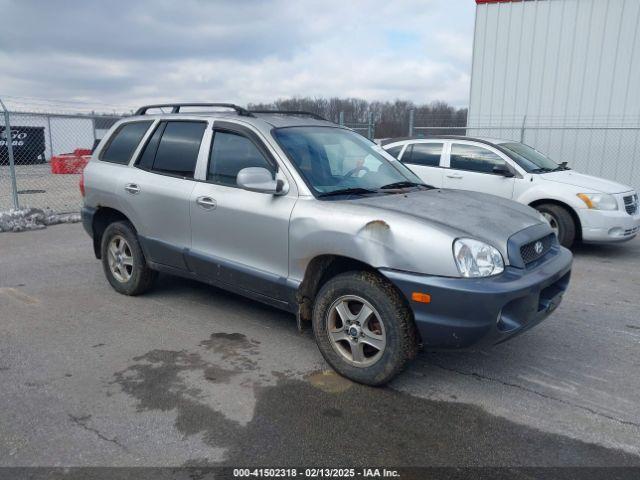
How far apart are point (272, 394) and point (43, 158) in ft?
88.0

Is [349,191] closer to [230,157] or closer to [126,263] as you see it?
[230,157]

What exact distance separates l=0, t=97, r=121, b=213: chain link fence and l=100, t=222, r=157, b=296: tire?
2954 mm

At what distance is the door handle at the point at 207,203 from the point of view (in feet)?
14.0

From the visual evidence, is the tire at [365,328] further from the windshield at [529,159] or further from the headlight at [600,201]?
the windshield at [529,159]

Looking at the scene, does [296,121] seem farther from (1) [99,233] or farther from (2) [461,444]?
(2) [461,444]

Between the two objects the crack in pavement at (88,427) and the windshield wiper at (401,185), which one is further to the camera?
the windshield wiper at (401,185)

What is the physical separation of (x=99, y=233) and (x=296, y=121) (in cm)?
258

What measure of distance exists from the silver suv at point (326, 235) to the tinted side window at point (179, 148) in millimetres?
14

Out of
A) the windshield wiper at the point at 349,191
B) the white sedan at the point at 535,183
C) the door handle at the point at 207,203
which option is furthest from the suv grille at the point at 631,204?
the door handle at the point at 207,203

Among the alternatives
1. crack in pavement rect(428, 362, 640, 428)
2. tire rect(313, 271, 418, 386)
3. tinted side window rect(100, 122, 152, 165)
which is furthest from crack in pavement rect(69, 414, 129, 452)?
tinted side window rect(100, 122, 152, 165)

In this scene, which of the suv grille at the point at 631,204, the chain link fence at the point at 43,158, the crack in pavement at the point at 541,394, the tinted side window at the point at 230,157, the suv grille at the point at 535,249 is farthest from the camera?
the chain link fence at the point at 43,158

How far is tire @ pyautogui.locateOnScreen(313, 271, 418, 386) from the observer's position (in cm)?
328

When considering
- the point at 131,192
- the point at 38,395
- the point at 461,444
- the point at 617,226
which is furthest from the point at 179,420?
the point at 617,226

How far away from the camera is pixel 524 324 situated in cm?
328
